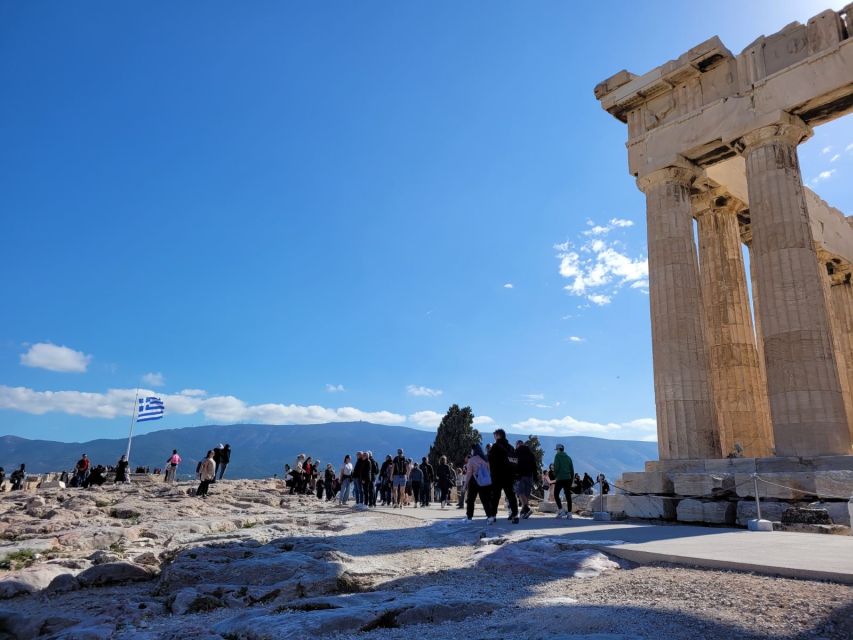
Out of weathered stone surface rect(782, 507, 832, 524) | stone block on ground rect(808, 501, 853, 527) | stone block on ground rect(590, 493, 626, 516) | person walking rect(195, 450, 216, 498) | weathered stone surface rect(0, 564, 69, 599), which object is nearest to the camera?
weathered stone surface rect(0, 564, 69, 599)

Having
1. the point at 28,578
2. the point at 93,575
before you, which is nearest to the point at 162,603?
the point at 93,575

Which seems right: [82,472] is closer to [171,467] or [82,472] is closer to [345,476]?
[171,467]

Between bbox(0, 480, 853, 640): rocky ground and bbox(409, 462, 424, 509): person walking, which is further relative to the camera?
bbox(409, 462, 424, 509): person walking

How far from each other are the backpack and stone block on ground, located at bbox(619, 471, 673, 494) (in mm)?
3921

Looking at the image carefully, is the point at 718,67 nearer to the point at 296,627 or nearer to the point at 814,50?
the point at 814,50

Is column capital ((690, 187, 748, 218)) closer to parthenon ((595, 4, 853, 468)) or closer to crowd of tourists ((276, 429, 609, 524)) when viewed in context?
parthenon ((595, 4, 853, 468))

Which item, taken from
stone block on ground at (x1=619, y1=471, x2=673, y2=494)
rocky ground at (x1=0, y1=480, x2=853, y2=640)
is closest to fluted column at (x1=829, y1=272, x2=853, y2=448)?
stone block on ground at (x1=619, y1=471, x2=673, y2=494)

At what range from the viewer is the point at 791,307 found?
40.9ft

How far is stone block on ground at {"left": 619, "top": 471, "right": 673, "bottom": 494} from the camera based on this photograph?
1259 cm

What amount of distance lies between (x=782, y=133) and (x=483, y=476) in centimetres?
1146

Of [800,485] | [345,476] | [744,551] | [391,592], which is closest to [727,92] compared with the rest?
[800,485]

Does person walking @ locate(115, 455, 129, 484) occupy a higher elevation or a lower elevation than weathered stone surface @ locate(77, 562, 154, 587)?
higher

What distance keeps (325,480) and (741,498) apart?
57.2ft

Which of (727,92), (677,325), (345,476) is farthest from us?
(345,476)
